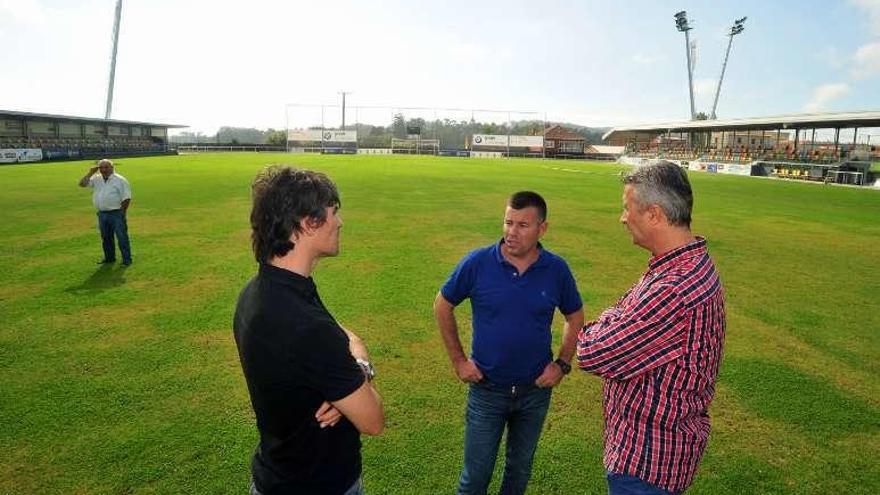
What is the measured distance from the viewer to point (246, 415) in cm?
541

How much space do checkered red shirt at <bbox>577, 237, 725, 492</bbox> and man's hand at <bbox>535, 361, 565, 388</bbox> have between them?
4.10ft

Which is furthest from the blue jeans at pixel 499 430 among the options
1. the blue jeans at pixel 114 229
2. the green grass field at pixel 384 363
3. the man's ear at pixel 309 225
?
the blue jeans at pixel 114 229

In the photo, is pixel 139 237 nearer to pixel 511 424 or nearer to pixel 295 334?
pixel 511 424

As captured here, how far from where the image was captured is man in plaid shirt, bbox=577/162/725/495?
230 cm

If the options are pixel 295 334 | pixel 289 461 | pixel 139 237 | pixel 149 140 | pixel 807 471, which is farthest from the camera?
pixel 149 140

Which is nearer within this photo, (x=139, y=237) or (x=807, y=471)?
(x=807, y=471)

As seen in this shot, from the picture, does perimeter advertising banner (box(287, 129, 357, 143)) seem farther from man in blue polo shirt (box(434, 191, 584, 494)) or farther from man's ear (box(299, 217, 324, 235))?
man's ear (box(299, 217, 324, 235))

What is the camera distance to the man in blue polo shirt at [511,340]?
12.4 feet

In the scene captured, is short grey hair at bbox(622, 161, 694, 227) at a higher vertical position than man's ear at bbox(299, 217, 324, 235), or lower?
higher

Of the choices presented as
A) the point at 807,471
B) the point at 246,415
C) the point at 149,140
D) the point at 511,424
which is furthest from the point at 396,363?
the point at 149,140

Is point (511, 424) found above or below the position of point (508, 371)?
below

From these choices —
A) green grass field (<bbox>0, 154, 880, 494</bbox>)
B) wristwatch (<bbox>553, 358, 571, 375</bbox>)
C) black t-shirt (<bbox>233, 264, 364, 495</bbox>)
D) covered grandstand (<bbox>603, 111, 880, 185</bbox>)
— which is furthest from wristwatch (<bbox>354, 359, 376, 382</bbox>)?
covered grandstand (<bbox>603, 111, 880, 185</bbox>)

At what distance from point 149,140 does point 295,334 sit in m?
101

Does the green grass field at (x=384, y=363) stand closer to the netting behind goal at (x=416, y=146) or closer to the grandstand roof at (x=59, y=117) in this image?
the grandstand roof at (x=59, y=117)
